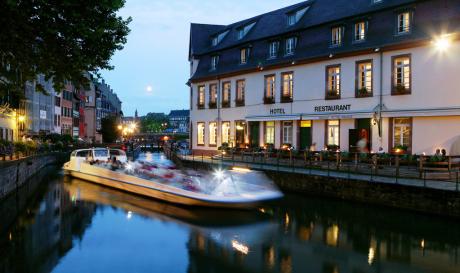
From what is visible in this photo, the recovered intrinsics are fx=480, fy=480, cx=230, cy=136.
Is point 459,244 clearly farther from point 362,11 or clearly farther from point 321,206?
point 362,11

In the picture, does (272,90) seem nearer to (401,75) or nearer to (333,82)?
(333,82)

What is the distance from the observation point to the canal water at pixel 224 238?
38.4ft

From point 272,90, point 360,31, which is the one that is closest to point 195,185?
point 360,31

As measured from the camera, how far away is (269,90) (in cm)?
3272

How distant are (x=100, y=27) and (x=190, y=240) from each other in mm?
6629

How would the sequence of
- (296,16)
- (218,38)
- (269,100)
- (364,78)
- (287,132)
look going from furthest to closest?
(218,38) < (269,100) < (296,16) < (287,132) < (364,78)

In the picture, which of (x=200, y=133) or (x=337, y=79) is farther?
(x=200, y=133)

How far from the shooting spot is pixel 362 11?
87.1 ft

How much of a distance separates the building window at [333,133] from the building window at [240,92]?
342 inches

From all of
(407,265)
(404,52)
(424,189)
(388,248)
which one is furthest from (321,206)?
(404,52)

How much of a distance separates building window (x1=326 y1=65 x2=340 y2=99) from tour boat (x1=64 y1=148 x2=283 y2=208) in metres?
9.88

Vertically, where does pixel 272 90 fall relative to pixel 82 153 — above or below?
above

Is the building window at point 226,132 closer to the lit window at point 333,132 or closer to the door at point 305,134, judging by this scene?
the door at point 305,134

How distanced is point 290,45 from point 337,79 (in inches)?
191
